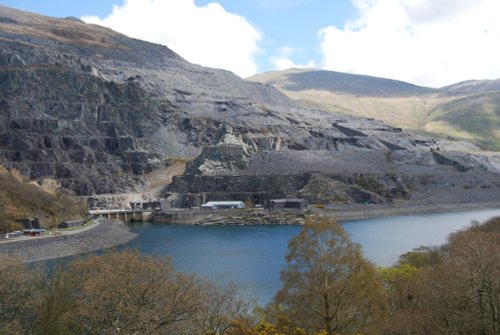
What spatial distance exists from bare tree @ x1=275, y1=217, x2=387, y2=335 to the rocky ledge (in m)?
29.1

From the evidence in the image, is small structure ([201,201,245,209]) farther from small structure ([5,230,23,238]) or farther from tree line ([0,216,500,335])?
tree line ([0,216,500,335])

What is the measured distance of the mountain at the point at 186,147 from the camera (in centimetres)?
11544

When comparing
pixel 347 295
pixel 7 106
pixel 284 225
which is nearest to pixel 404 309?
pixel 347 295

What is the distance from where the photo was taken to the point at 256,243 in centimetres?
7162

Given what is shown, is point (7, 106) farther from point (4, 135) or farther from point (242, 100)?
point (242, 100)

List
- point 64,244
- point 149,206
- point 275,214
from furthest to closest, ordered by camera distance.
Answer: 1. point 149,206
2. point 275,214
3. point 64,244

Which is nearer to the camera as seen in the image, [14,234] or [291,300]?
[291,300]

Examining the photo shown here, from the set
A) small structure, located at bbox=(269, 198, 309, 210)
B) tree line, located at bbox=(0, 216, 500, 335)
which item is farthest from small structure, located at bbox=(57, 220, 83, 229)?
tree line, located at bbox=(0, 216, 500, 335)

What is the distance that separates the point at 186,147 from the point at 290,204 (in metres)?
44.2

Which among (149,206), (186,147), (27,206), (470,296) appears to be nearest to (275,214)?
(149,206)

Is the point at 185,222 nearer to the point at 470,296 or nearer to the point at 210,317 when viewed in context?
the point at 210,317

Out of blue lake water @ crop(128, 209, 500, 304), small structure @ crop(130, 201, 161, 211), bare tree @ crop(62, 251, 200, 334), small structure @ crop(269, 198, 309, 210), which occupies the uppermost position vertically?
small structure @ crop(130, 201, 161, 211)

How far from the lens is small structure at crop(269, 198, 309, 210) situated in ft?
337

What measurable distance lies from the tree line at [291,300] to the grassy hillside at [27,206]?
42495mm
